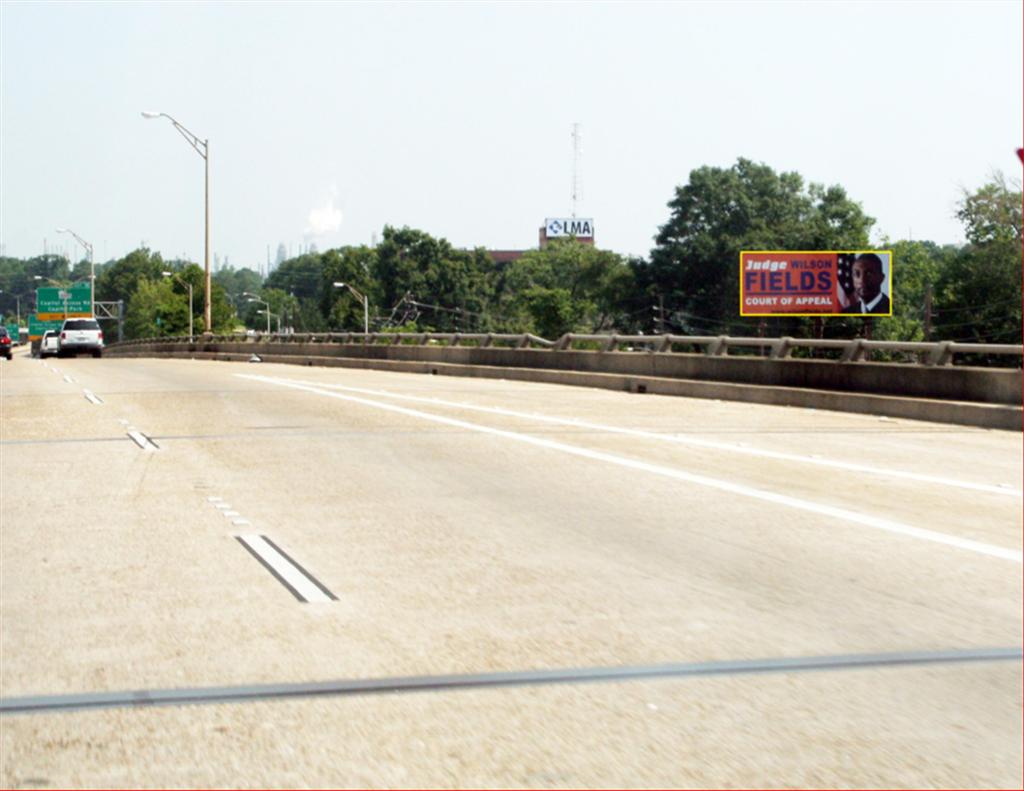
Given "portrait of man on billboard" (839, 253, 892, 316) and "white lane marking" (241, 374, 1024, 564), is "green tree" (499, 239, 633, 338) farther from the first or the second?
"white lane marking" (241, 374, 1024, 564)

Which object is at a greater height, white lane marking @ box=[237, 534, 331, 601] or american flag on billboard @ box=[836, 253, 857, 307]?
american flag on billboard @ box=[836, 253, 857, 307]

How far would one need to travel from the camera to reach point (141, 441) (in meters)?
17.8

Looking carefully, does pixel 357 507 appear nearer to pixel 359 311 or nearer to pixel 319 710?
pixel 319 710

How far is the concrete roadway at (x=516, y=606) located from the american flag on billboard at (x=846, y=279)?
73726mm

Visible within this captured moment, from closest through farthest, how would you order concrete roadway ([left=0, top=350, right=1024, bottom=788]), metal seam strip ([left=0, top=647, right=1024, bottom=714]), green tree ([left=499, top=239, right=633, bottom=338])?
Result: 1. concrete roadway ([left=0, top=350, right=1024, bottom=788])
2. metal seam strip ([left=0, top=647, right=1024, bottom=714])
3. green tree ([left=499, top=239, right=633, bottom=338])

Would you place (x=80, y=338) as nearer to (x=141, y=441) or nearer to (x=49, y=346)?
(x=49, y=346)

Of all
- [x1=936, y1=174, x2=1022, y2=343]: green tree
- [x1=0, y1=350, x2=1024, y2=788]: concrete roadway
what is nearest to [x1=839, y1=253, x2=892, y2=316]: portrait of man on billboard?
[x1=936, y1=174, x2=1022, y2=343]: green tree

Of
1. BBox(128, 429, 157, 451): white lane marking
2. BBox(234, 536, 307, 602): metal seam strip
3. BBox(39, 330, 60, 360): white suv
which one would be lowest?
BBox(39, 330, 60, 360): white suv

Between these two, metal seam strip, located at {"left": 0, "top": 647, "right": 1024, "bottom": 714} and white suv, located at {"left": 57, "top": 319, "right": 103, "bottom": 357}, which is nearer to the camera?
metal seam strip, located at {"left": 0, "top": 647, "right": 1024, "bottom": 714}

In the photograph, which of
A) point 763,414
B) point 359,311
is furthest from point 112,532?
point 359,311

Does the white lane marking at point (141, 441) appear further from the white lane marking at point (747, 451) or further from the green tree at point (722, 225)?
the green tree at point (722, 225)

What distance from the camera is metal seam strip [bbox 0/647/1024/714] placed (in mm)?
6090

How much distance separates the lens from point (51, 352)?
87312 mm

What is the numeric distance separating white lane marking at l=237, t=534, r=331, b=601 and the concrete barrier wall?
446 inches
